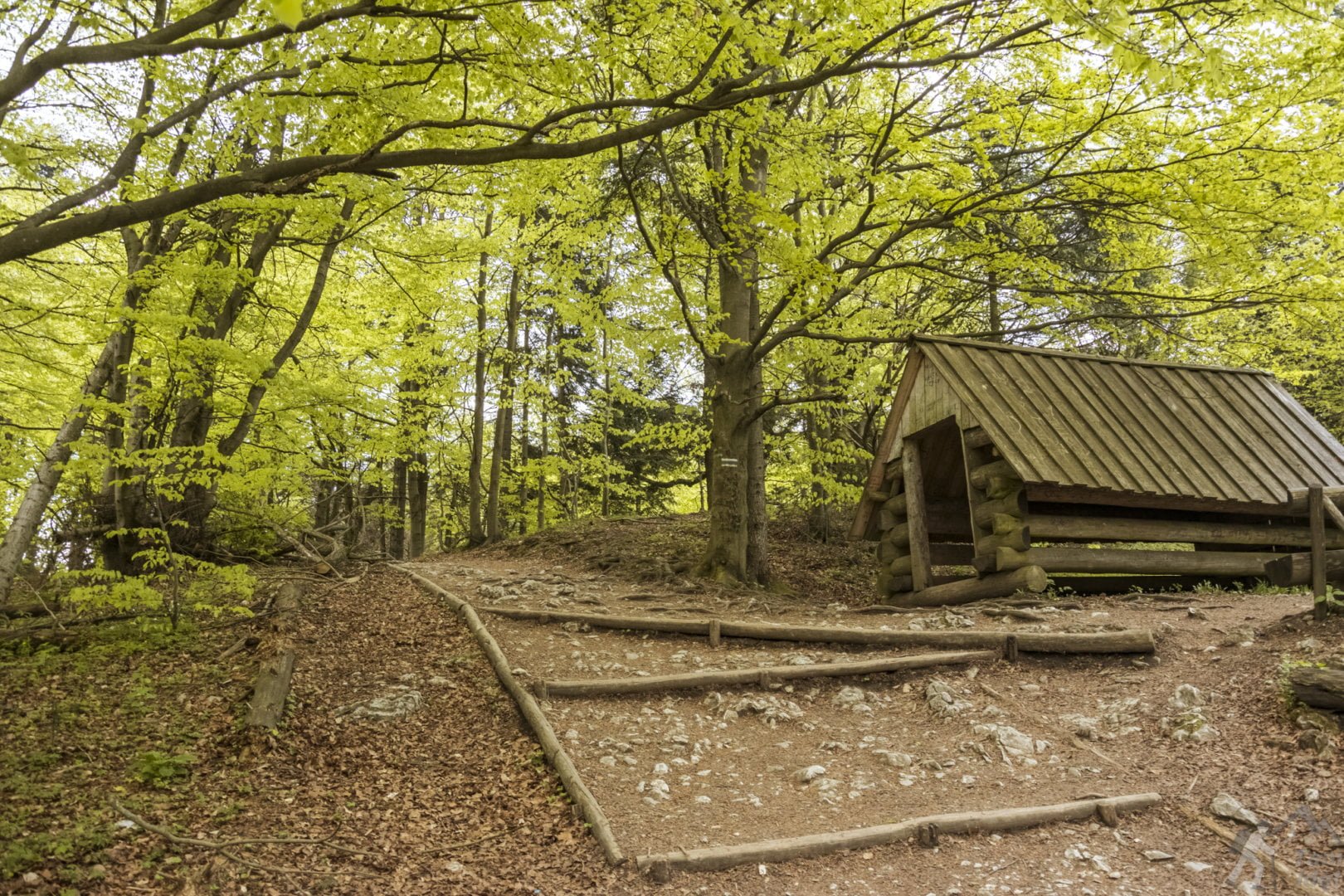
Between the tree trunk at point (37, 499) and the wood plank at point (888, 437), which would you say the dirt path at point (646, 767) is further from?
the wood plank at point (888, 437)

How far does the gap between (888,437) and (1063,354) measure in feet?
8.17

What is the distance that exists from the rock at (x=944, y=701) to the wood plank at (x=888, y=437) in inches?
192

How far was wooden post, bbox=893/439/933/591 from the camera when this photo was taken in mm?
10125

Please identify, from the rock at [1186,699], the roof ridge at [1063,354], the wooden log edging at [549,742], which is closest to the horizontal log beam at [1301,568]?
the rock at [1186,699]

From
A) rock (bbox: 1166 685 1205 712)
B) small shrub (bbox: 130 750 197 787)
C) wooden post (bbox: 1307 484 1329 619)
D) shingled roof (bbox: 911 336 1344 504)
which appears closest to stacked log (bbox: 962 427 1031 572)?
shingled roof (bbox: 911 336 1344 504)

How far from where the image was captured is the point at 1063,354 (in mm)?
9953

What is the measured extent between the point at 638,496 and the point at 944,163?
15.0 metres

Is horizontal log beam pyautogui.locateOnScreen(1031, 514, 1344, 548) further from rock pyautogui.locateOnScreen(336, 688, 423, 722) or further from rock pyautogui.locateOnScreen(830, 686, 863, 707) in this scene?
rock pyautogui.locateOnScreen(336, 688, 423, 722)

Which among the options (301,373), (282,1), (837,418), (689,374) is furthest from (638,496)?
(282,1)

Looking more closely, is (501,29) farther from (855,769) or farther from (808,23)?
(855,769)

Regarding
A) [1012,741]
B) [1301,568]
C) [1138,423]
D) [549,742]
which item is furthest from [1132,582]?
[549,742]

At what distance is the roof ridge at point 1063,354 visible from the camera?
9.57 m

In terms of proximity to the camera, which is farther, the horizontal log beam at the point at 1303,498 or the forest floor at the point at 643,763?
the horizontal log beam at the point at 1303,498

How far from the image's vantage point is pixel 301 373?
11750mm
